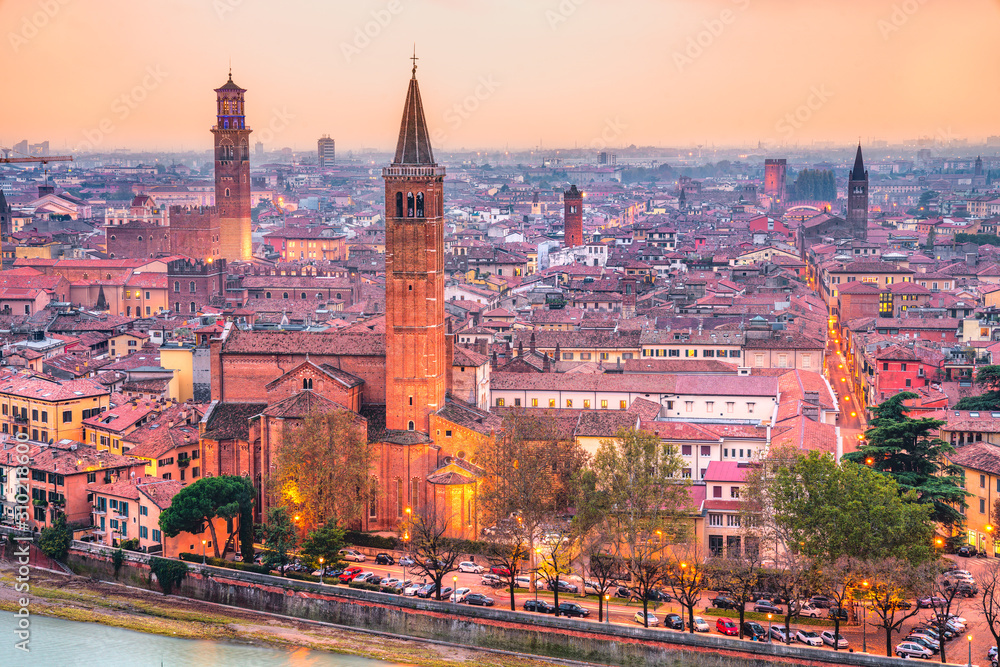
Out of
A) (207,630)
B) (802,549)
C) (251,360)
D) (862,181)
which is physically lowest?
(207,630)

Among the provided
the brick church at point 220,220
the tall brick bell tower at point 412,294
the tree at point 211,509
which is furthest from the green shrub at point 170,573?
the brick church at point 220,220

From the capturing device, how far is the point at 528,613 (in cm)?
2088

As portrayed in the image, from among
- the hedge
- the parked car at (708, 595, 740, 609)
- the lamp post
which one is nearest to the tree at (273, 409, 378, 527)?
the hedge

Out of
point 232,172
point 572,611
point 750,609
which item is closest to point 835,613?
point 750,609

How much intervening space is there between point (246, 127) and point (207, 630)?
43.3m

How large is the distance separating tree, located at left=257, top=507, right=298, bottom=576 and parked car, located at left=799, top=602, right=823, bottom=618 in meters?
8.65

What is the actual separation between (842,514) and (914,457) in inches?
149

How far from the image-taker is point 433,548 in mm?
21859

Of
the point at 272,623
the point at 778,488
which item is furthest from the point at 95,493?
the point at 778,488

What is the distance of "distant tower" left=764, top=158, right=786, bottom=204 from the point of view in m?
136

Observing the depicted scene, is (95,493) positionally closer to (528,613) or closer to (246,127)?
(528,613)

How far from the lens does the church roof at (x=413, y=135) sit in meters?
25.6

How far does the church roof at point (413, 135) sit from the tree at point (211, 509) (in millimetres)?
6931

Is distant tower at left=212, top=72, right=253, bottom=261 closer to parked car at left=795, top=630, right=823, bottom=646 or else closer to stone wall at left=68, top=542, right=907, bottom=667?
stone wall at left=68, top=542, right=907, bottom=667
